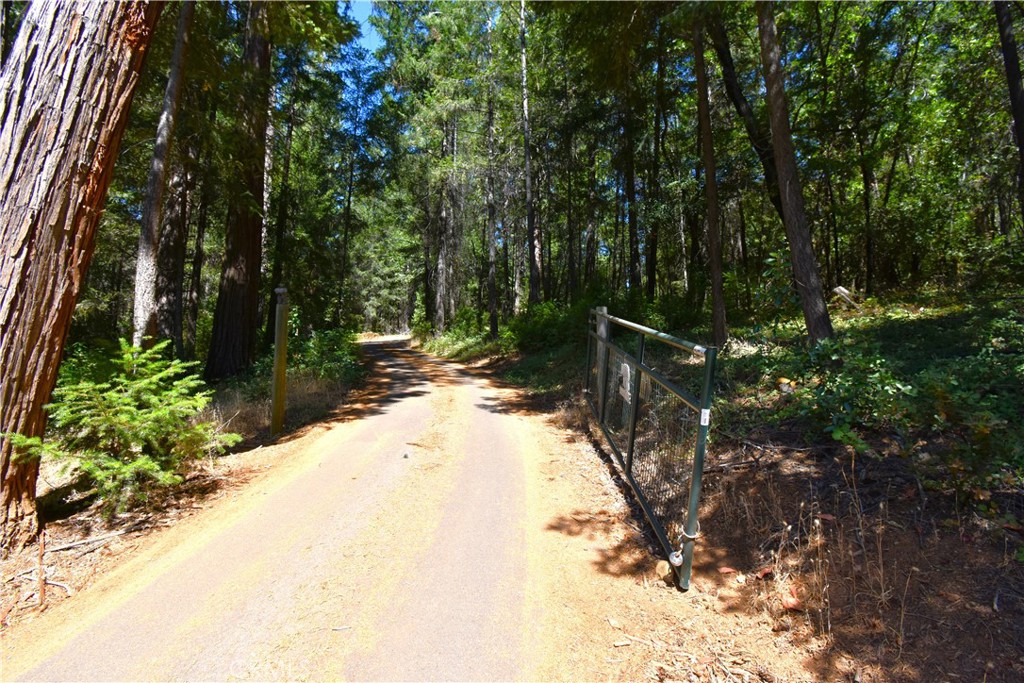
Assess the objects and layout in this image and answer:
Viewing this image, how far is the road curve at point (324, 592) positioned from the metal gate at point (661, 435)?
1090 mm

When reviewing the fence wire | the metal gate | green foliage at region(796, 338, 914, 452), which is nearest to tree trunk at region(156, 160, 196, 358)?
the metal gate

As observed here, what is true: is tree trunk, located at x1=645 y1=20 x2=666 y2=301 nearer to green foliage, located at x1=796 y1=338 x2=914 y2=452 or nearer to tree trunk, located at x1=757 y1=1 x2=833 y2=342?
tree trunk, located at x1=757 y1=1 x2=833 y2=342

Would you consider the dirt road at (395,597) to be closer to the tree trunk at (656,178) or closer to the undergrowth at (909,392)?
the undergrowth at (909,392)

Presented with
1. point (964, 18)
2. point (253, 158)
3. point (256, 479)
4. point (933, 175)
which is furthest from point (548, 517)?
point (933, 175)

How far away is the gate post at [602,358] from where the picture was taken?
6525mm

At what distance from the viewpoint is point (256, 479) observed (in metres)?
5.38

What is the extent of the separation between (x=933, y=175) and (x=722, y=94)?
9936mm

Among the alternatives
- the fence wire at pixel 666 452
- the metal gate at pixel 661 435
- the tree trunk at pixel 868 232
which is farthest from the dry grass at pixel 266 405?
the tree trunk at pixel 868 232

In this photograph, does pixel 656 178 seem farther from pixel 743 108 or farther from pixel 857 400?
pixel 857 400

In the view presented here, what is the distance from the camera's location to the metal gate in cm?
331

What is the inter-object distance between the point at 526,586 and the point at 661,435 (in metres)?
1.65

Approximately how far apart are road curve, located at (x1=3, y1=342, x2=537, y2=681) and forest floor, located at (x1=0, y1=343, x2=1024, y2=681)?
0.02 m

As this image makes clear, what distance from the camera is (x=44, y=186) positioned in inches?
145

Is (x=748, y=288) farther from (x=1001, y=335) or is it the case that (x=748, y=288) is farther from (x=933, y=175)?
(x=1001, y=335)
